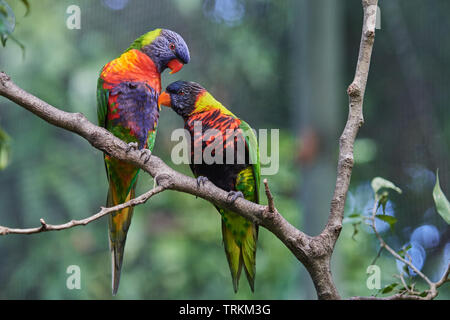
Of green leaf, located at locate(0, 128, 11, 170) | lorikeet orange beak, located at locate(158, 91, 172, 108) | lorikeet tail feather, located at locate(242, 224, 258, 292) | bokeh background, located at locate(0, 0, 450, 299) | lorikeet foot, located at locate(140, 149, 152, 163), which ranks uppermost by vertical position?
bokeh background, located at locate(0, 0, 450, 299)

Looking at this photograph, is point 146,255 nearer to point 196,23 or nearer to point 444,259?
point 196,23

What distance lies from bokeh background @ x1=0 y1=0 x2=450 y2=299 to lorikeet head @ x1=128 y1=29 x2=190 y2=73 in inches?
35.8

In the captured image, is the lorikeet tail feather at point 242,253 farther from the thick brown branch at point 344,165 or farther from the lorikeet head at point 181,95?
the lorikeet head at point 181,95

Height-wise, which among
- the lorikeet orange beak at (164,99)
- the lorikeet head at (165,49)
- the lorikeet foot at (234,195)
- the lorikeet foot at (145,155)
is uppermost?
the lorikeet head at (165,49)

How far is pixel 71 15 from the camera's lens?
2.85 feet

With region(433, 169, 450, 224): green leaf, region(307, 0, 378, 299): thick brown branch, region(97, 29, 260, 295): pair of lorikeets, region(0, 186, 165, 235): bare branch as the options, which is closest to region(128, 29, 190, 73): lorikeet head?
region(97, 29, 260, 295): pair of lorikeets

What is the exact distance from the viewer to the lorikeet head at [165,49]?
74 cm

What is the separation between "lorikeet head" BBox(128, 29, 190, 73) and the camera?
0.74m

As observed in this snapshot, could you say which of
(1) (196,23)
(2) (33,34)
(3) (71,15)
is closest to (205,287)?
(1) (196,23)

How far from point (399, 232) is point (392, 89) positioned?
0.92 meters

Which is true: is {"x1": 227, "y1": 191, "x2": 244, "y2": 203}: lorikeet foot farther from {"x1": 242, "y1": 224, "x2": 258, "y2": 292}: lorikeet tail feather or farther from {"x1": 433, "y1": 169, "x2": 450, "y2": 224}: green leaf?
{"x1": 433, "y1": 169, "x2": 450, "y2": 224}: green leaf

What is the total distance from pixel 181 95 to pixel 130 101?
0.34 ft

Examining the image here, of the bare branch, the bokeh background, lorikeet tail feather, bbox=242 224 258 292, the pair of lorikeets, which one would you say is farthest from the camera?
the bokeh background

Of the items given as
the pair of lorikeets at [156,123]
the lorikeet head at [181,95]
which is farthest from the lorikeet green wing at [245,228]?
the lorikeet head at [181,95]
